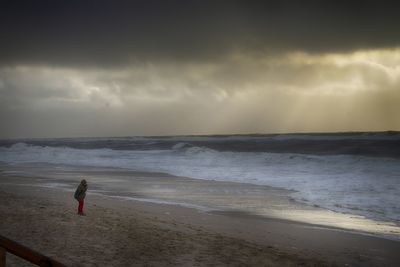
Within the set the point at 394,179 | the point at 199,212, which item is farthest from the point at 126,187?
the point at 394,179

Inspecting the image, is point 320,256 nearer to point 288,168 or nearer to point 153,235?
point 153,235

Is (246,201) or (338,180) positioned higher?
(338,180)

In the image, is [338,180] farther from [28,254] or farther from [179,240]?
[28,254]

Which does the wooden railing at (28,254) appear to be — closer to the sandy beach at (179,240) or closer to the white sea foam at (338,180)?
the sandy beach at (179,240)

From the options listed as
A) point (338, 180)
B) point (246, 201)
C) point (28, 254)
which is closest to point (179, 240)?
point (28, 254)

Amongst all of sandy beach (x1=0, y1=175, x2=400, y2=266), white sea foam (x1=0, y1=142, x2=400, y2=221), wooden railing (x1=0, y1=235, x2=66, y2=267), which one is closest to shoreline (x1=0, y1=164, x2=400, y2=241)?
sandy beach (x1=0, y1=175, x2=400, y2=266)

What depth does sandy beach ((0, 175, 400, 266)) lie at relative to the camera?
7434 mm

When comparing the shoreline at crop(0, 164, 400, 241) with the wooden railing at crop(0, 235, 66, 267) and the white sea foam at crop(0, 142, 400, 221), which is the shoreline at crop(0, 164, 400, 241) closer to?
the white sea foam at crop(0, 142, 400, 221)

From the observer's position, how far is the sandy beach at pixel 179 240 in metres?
7.43

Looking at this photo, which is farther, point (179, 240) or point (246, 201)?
point (246, 201)

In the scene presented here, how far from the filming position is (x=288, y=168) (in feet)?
98.3

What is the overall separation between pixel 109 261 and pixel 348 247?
474cm

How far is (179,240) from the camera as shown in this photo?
8.66 metres

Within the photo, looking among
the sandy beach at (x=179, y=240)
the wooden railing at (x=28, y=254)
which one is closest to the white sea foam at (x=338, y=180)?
the sandy beach at (x=179, y=240)
